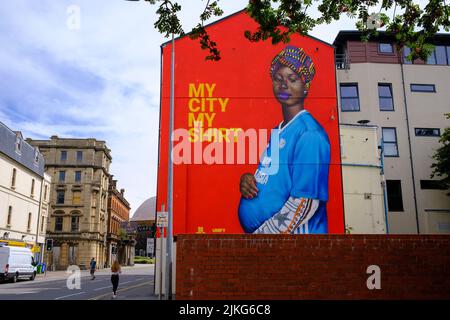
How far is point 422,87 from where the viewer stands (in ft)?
95.3

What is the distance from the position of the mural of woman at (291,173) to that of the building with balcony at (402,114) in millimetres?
6253

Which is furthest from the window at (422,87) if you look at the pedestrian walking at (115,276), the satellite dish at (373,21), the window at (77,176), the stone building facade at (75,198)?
the window at (77,176)

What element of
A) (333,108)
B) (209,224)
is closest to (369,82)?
(333,108)

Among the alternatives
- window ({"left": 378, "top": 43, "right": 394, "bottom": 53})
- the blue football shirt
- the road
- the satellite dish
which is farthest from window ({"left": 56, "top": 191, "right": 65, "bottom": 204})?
the satellite dish

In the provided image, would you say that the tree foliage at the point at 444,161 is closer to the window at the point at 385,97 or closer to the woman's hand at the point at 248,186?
the window at the point at 385,97

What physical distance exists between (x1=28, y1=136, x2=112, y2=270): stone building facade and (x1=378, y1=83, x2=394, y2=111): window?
47.3 meters

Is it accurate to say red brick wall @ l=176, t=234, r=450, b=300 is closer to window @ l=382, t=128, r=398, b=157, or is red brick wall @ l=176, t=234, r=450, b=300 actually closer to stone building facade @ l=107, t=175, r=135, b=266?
window @ l=382, t=128, r=398, b=157

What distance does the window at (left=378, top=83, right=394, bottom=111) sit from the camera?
92.9 feet

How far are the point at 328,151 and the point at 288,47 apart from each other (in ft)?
20.1

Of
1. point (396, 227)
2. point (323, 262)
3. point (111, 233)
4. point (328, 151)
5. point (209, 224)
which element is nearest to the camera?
point (323, 262)

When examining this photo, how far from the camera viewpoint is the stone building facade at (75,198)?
6128 cm
